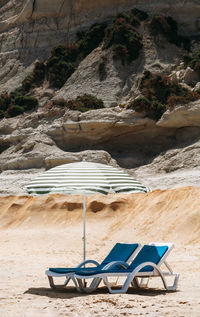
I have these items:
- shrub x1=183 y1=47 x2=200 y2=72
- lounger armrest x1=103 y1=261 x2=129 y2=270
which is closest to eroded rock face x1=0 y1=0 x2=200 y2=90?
shrub x1=183 y1=47 x2=200 y2=72

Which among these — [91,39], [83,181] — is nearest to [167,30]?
[91,39]

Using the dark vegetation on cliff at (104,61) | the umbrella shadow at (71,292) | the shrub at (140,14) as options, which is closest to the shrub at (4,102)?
the dark vegetation on cliff at (104,61)

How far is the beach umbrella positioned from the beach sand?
180 cm

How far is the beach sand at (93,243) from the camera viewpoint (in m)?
6.56

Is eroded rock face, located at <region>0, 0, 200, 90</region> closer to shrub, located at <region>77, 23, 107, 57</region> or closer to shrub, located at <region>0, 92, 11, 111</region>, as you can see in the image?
shrub, located at <region>77, 23, 107, 57</region>

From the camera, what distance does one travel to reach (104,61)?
1382 inches

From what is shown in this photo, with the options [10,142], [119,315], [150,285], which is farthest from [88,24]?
[119,315]

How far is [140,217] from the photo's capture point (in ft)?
54.0

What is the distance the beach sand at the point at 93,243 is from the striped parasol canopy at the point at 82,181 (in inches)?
71.1

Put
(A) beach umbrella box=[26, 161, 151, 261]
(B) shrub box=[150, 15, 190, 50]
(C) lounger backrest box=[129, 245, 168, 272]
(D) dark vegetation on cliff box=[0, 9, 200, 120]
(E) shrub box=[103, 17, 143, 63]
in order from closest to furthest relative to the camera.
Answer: (C) lounger backrest box=[129, 245, 168, 272] < (A) beach umbrella box=[26, 161, 151, 261] < (D) dark vegetation on cliff box=[0, 9, 200, 120] < (E) shrub box=[103, 17, 143, 63] < (B) shrub box=[150, 15, 190, 50]

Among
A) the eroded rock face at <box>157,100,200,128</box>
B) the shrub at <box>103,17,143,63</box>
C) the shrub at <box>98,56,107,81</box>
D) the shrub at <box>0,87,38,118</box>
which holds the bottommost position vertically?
the eroded rock face at <box>157,100,200,128</box>

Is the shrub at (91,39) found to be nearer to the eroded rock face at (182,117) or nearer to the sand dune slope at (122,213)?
the eroded rock face at (182,117)

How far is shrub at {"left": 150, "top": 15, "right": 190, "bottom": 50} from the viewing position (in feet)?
117

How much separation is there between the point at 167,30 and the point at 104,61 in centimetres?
515
